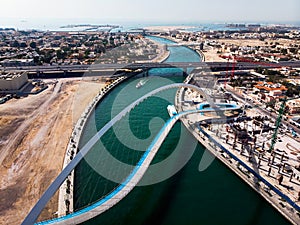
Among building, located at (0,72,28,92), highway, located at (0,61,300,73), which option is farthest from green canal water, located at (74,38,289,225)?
highway, located at (0,61,300,73)

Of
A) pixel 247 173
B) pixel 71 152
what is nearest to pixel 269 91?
pixel 247 173

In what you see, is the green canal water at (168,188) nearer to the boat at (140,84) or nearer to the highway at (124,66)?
the boat at (140,84)

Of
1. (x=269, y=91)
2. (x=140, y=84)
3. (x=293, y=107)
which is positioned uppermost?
(x=293, y=107)

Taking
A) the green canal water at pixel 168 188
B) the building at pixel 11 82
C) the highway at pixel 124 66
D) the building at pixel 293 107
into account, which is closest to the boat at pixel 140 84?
the highway at pixel 124 66

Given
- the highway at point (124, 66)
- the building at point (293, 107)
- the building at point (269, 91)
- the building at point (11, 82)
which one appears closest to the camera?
the building at point (293, 107)

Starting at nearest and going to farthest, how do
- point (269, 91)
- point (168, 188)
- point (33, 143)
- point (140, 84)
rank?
point (168, 188) < point (33, 143) < point (269, 91) < point (140, 84)

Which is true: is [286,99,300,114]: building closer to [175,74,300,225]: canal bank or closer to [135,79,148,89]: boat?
[175,74,300,225]: canal bank

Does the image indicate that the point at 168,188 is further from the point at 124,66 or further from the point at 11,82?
the point at 124,66
